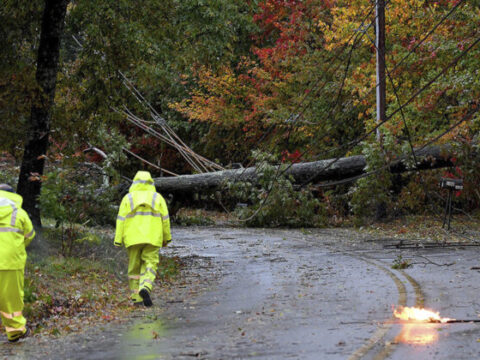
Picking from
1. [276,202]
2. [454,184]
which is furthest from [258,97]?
[454,184]

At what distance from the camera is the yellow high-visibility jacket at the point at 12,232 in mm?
7926

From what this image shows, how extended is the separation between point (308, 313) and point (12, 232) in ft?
11.4

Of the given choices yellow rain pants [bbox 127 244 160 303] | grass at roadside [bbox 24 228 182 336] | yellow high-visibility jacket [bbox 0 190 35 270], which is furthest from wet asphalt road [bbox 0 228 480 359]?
yellow high-visibility jacket [bbox 0 190 35 270]

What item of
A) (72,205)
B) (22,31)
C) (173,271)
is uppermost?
(22,31)

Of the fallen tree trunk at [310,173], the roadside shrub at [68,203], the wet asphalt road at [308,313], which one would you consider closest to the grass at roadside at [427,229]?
the fallen tree trunk at [310,173]

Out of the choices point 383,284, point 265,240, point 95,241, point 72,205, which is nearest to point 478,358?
point 383,284

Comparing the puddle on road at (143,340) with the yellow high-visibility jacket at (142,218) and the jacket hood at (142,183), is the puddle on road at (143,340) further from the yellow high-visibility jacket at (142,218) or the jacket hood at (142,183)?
the jacket hood at (142,183)

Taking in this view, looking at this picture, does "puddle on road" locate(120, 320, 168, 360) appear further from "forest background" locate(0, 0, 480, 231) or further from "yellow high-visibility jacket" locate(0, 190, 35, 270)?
"forest background" locate(0, 0, 480, 231)

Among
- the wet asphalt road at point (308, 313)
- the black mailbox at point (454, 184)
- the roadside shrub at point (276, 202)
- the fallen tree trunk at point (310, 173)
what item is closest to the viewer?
the wet asphalt road at point (308, 313)

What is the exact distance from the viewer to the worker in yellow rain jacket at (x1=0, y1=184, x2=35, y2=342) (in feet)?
25.6

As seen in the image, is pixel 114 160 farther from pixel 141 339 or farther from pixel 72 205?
pixel 141 339

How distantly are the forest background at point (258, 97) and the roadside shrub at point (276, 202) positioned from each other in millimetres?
48

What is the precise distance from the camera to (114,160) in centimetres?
2178

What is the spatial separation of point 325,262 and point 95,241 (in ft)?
→ 15.2
